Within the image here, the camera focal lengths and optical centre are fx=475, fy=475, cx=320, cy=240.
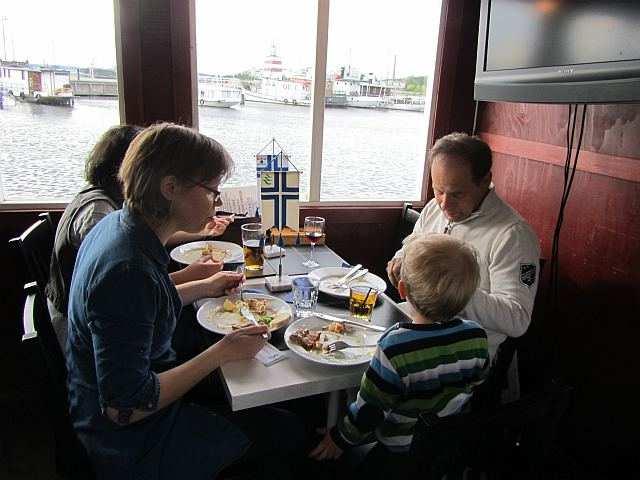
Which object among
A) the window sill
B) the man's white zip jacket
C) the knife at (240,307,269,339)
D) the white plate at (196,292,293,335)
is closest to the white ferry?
the window sill

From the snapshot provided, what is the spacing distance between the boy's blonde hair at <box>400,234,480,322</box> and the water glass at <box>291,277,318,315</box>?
39cm

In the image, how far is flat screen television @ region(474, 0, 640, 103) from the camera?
1391 mm

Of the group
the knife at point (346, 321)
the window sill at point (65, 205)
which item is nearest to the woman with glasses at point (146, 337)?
the knife at point (346, 321)

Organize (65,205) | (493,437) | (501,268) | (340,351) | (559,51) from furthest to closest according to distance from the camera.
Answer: (65,205) < (559,51) < (501,268) < (340,351) < (493,437)

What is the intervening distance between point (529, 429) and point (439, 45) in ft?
7.26

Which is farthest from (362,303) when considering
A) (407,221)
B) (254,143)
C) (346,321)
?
(254,143)

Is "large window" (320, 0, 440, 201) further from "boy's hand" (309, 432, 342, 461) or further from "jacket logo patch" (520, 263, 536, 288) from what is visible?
"boy's hand" (309, 432, 342, 461)

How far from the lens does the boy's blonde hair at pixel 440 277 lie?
1095mm

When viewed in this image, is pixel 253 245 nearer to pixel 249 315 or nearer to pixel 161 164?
pixel 249 315

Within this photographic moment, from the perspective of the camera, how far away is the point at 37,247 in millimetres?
1606

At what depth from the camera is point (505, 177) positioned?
2480mm

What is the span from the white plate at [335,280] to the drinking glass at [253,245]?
21cm

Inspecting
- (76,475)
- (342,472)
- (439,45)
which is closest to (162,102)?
(439,45)

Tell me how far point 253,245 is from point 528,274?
3.13 feet
